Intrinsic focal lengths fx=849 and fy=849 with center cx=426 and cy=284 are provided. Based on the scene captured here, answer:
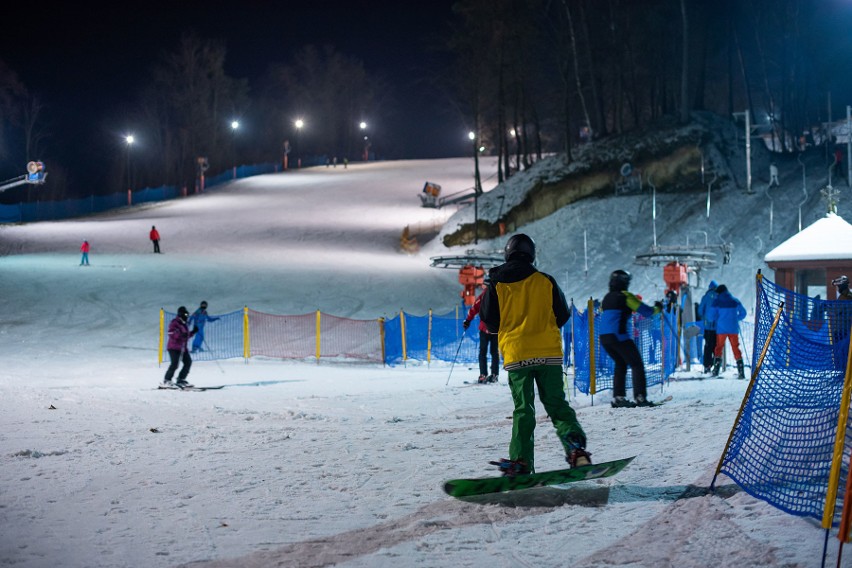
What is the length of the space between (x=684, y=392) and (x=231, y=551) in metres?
7.92

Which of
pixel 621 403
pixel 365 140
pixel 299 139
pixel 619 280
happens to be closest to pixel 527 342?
pixel 619 280

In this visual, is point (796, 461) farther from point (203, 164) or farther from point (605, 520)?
point (203, 164)

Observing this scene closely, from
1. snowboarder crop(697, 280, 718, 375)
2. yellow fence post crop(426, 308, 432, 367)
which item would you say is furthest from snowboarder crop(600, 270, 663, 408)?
yellow fence post crop(426, 308, 432, 367)

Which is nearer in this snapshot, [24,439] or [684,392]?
[24,439]

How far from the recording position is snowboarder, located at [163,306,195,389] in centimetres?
1442

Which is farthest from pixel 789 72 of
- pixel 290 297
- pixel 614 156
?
pixel 290 297

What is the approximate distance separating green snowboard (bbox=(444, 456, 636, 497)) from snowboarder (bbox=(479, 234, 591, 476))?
0.42 ft

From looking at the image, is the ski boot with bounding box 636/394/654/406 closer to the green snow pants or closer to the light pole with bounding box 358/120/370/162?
the green snow pants

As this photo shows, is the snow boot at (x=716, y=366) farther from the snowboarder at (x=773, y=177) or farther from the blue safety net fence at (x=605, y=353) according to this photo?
the snowboarder at (x=773, y=177)

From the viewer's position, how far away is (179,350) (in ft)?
47.8

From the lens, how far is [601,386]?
11.8 m

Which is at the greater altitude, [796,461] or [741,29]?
[741,29]

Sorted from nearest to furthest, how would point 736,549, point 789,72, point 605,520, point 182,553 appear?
point 736,549 → point 182,553 → point 605,520 → point 789,72

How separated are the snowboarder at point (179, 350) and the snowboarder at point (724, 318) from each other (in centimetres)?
879
